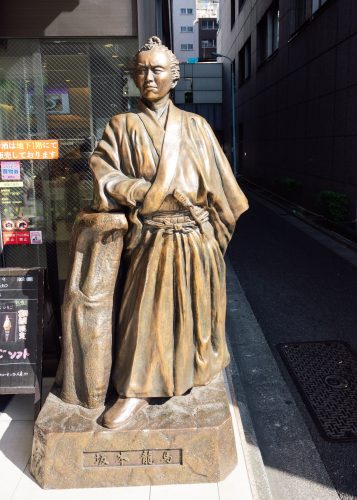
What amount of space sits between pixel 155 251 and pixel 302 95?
45.6ft

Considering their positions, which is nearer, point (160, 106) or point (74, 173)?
point (160, 106)

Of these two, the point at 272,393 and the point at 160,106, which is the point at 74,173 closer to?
the point at 160,106

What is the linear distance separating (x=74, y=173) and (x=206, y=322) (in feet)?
10.3

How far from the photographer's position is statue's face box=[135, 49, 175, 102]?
296 cm

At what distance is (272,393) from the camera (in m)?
4.65

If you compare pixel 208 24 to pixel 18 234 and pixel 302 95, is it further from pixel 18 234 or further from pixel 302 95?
pixel 18 234

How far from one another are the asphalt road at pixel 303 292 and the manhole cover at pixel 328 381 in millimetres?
102

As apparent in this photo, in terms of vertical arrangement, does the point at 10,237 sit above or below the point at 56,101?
below

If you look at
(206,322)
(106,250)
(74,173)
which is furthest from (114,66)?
(206,322)

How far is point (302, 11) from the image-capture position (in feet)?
50.6

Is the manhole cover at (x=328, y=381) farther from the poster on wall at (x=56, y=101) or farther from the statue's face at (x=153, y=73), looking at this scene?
the poster on wall at (x=56, y=101)

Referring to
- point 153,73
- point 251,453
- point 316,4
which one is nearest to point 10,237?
point 153,73

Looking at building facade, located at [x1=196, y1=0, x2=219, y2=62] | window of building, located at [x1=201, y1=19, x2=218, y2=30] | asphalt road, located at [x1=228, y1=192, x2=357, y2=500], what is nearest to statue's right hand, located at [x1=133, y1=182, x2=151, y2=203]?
asphalt road, located at [x1=228, y1=192, x2=357, y2=500]

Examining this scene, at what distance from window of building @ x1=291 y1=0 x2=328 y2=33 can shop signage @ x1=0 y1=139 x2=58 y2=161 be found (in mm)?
11246
